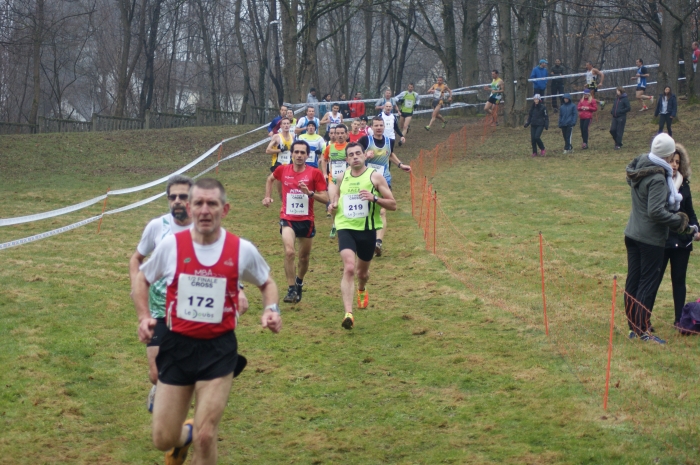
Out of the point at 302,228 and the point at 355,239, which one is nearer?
the point at 355,239

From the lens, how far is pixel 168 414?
4637mm

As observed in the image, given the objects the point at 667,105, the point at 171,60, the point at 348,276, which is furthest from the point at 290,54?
the point at 171,60

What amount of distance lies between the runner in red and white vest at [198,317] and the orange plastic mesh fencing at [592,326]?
3125 millimetres

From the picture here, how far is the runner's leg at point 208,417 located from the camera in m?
4.51

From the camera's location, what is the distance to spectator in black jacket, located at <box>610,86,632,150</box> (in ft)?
76.5

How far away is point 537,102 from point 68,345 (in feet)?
56.2

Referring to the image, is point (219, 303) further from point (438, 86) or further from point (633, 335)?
point (438, 86)

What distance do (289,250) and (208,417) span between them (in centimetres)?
522

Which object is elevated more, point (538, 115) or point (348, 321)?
point (538, 115)

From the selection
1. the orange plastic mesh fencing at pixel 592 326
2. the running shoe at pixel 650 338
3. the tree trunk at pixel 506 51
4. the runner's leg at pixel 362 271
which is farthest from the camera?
the tree trunk at pixel 506 51

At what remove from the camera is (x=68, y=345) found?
8258 mm

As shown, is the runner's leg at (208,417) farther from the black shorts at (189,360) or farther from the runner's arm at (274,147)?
the runner's arm at (274,147)

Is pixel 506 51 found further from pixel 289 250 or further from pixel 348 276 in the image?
pixel 348 276

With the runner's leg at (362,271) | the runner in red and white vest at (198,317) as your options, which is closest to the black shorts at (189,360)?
the runner in red and white vest at (198,317)
